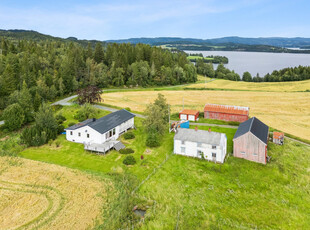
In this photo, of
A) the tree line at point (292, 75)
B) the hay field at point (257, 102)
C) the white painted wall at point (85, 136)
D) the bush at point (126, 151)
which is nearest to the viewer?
the bush at point (126, 151)

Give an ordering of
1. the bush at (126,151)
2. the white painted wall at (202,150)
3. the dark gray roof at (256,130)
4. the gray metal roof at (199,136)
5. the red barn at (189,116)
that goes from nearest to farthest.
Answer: the white painted wall at (202,150), the gray metal roof at (199,136), the dark gray roof at (256,130), the bush at (126,151), the red barn at (189,116)

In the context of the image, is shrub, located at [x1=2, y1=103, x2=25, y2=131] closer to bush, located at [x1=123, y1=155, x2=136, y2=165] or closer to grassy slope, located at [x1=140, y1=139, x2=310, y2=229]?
bush, located at [x1=123, y1=155, x2=136, y2=165]

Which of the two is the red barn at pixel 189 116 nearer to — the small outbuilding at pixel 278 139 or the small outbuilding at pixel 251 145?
the small outbuilding at pixel 251 145

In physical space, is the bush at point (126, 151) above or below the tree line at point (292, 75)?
below

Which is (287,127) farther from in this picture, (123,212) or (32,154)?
(32,154)

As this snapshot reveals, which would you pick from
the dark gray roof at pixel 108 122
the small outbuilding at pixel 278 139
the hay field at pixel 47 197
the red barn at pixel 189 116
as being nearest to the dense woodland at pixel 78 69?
the dark gray roof at pixel 108 122

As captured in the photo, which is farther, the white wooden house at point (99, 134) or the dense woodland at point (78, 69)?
the dense woodland at point (78, 69)

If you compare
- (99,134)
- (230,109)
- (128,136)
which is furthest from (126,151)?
(230,109)

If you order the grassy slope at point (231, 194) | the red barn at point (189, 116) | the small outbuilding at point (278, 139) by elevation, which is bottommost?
the grassy slope at point (231, 194)
